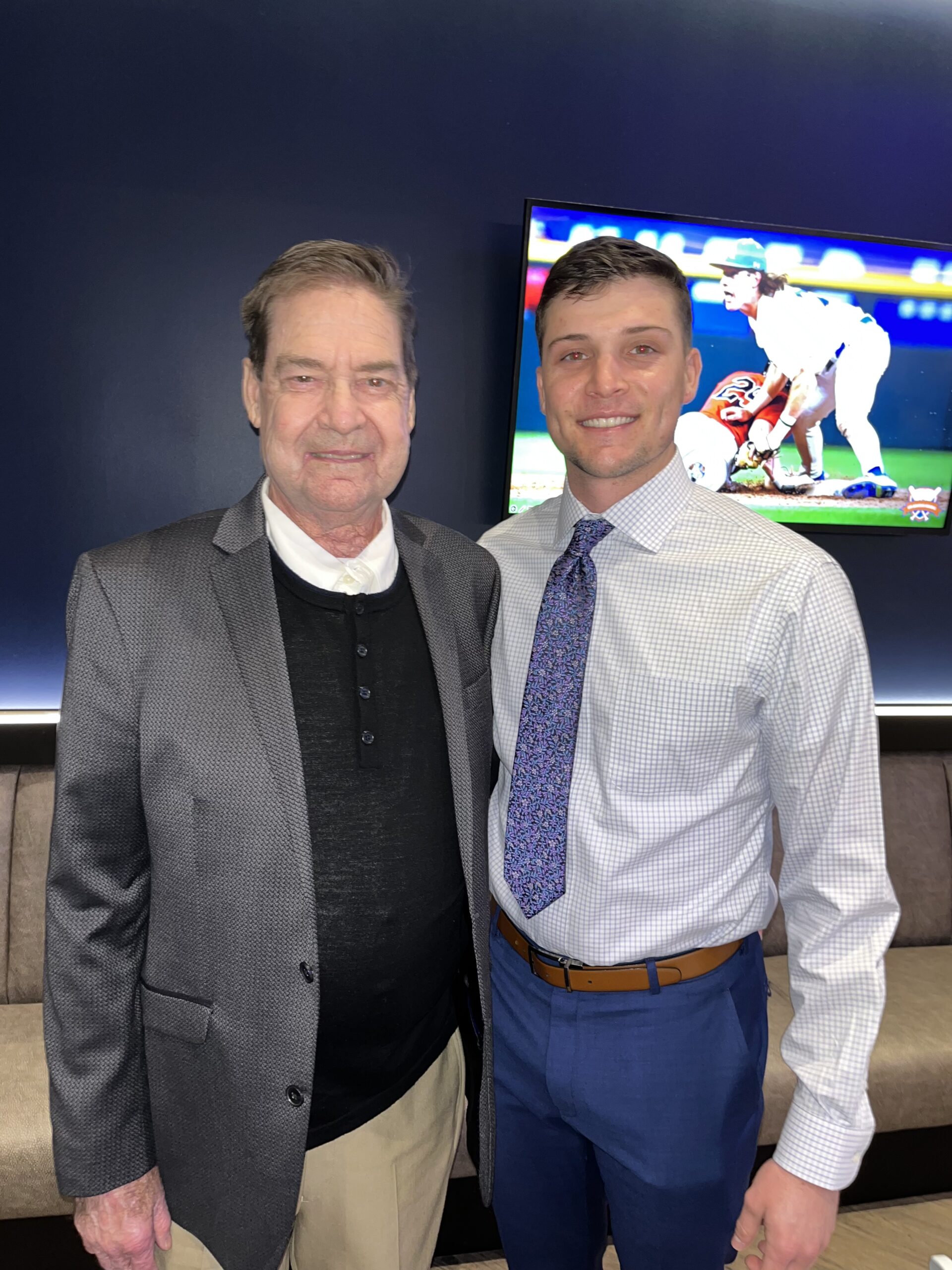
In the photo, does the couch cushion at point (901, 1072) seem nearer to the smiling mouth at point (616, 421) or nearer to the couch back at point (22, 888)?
the smiling mouth at point (616, 421)

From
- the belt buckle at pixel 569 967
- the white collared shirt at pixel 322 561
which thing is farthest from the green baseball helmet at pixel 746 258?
the belt buckle at pixel 569 967

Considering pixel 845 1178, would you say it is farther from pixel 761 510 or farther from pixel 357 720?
pixel 761 510

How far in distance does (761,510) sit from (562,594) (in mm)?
1574

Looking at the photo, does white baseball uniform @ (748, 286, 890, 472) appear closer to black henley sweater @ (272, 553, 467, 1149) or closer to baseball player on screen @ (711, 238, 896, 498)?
baseball player on screen @ (711, 238, 896, 498)

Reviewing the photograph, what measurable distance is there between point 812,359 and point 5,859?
8.85 feet

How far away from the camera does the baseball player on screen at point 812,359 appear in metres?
2.77

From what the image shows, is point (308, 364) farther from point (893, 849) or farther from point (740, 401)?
point (893, 849)

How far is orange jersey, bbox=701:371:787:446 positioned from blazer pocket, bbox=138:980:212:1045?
7.34 ft

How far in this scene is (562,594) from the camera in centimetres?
150

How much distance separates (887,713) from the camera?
3.14 m

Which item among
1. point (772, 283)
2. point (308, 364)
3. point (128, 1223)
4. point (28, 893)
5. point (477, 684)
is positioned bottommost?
point (28, 893)

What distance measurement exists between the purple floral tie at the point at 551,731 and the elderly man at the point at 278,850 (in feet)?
0.30

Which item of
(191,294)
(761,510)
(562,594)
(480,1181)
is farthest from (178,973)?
(761,510)

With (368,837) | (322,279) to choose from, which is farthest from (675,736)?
(322,279)
